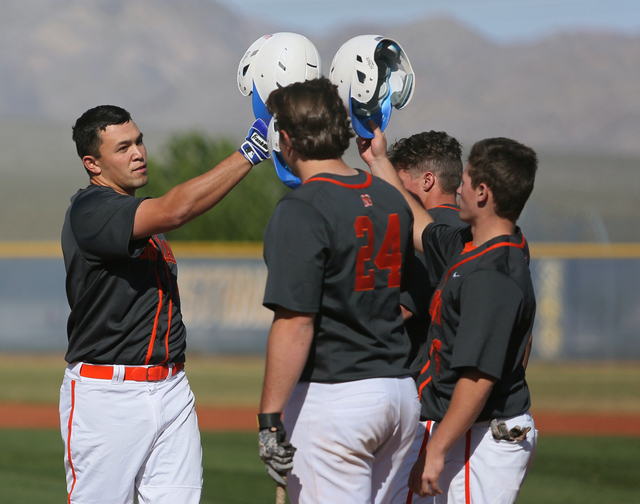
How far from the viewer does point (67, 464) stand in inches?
138

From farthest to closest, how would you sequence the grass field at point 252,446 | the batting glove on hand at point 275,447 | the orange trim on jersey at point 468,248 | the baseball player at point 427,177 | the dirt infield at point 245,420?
1. the dirt infield at point 245,420
2. the grass field at point 252,446
3. the baseball player at point 427,177
4. the orange trim on jersey at point 468,248
5. the batting glove on hand at point 275,447

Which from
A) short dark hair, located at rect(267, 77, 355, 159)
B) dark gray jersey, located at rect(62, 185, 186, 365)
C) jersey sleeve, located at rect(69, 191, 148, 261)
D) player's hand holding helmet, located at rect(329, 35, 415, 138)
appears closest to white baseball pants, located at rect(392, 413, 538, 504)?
short dark hair, located at rect(267, 77, 355, 159)

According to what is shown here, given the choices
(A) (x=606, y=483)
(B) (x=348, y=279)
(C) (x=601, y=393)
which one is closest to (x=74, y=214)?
(B) (x=348, y=279)

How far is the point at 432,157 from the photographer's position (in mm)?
3645

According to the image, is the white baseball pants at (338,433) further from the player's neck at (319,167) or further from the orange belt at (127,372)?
the orange belt at (127,372)

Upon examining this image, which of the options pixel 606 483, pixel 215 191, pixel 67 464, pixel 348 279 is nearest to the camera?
pixel 348 279

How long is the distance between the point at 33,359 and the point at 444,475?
13.1m

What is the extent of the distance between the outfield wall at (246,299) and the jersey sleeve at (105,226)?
1096 centimetres

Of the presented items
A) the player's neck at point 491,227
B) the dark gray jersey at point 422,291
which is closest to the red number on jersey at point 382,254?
the player's neck at point 491,227

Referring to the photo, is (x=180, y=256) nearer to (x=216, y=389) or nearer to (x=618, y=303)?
(x=216, y=389)

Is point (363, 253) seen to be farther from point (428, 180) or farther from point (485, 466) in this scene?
point (428, 180)

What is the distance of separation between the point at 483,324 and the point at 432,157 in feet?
3.89

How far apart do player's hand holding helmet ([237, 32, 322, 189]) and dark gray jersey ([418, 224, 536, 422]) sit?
0.84 metres

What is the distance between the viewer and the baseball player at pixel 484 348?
106 inches
